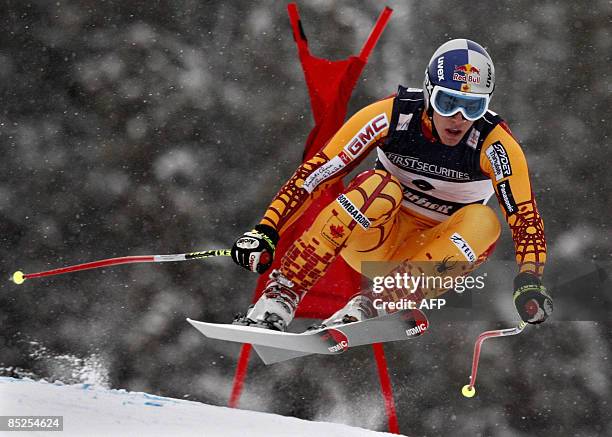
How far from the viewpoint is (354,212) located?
143 inches

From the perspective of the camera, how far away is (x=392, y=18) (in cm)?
736

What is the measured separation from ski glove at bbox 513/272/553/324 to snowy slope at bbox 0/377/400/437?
1210 millimetres

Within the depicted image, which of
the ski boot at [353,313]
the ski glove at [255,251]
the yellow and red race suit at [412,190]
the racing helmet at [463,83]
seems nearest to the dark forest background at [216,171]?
the ski boot at [353,313]

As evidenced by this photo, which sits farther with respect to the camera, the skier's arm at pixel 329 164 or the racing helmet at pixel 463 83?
the skier's arm at pixel 329 164

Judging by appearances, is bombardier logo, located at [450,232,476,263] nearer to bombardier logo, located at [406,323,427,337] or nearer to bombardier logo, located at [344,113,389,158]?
bombardier logo, located at [406,323,427,337]

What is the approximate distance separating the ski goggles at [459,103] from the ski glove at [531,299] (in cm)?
68

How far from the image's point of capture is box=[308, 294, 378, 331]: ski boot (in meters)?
3.79

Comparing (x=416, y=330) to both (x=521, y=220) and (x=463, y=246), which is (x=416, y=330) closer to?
(x=463, y=246)

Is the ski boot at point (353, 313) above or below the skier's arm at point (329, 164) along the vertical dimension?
below

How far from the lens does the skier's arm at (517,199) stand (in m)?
3.52

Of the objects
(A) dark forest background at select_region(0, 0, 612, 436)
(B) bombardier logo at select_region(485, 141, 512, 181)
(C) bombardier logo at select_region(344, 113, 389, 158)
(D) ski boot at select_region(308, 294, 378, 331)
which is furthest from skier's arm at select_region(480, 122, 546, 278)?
(A) dark forest background at select_region(0, 0, 612, 436)

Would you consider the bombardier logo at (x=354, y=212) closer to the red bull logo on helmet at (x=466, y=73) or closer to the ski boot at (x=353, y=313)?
→ the ski boot at (x=353, y=313)

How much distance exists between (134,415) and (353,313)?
115 cm

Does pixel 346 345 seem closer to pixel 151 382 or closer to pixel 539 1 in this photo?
pixel 151 382
